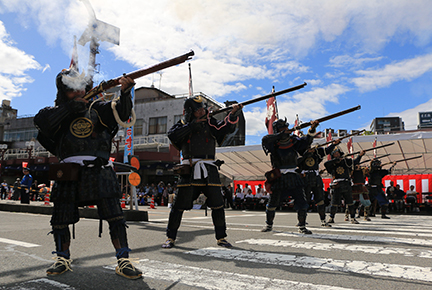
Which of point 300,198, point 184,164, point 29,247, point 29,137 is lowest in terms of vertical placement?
point 29,247

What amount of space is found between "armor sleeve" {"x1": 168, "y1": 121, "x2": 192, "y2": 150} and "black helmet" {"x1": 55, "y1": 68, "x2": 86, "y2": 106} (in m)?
1.61

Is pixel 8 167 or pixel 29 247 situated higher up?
pixel 8 167

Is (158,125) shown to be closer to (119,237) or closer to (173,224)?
(173,224)

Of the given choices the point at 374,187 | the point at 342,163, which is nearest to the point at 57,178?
the point at 342,163

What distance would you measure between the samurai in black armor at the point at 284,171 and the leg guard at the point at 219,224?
1.80 meters

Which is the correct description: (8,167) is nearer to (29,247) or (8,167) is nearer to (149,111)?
(149,111)

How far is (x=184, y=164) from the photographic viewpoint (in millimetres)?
4547

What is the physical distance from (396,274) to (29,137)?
46976mm

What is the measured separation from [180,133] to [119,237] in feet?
6.49

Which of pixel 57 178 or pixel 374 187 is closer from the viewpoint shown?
pixel 57 178

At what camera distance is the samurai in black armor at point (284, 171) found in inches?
230

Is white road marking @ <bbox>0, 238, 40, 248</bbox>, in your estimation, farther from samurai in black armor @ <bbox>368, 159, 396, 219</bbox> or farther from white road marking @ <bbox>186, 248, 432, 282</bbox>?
samurai in black armor @ <bbox>368, 159, 396, 219</bbox>

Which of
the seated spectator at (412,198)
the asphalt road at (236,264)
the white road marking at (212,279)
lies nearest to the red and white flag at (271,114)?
the seated spectator at (412,198)

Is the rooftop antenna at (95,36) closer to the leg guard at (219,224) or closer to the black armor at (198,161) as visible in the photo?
the black armor at (198,161)
